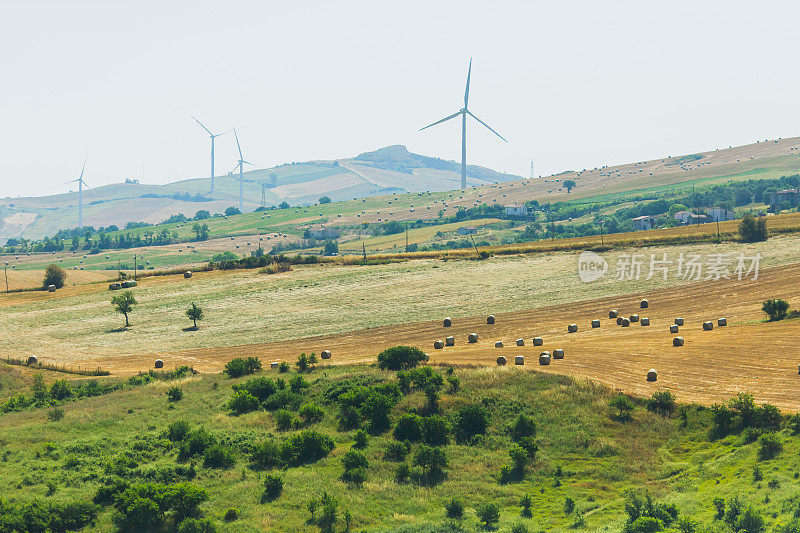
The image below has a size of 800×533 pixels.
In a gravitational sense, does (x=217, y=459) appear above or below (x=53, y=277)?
below

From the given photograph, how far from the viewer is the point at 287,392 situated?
201 feet

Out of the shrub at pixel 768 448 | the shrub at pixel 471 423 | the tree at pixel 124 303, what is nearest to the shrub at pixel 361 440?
the shrub at pixel 471 423

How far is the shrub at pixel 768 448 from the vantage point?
46062 mm

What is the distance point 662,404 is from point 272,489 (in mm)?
29767

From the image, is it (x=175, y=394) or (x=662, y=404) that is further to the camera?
(x=175, y=394)

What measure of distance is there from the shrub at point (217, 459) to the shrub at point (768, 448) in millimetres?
34200

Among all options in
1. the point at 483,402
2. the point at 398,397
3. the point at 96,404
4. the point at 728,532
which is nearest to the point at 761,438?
the point at 728,532

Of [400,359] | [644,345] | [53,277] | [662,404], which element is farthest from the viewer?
[53,277]

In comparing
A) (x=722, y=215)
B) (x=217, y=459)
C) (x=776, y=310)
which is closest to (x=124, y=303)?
(x=217, y=459)

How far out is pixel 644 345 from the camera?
7456 centimetres

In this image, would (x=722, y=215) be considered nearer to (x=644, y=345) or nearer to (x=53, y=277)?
(x=644, y=345)

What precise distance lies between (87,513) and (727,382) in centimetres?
4851

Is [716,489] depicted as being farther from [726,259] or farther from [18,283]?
[18,283]

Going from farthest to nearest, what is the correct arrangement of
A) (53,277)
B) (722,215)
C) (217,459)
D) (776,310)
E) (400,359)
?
(722,215) → (53,277) → (776,310) → (400,359) → (217,459)
